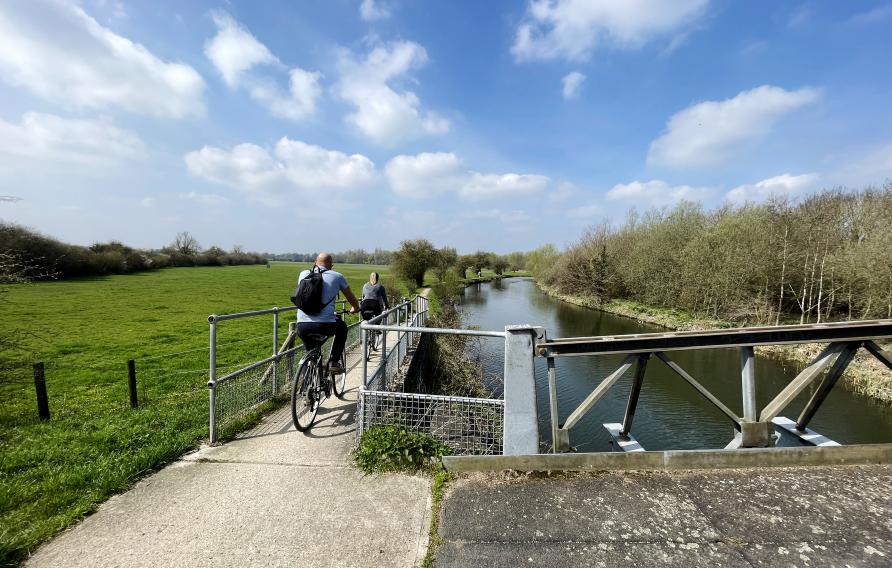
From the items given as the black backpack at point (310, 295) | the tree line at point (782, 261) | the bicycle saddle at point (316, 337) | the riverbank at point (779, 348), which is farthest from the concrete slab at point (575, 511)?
the tree line at point (782, 261)

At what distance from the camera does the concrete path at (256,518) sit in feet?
7.66

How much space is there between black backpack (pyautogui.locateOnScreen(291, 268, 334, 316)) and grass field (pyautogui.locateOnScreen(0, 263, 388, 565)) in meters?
1.85

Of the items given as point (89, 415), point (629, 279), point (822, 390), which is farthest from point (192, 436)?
point (629, 279)

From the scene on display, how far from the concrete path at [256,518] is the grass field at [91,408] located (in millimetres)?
312

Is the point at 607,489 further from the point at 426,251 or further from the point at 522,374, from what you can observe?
the point at 426,251

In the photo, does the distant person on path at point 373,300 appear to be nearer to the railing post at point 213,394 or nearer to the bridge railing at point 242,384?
the bridge railing at point 242,384

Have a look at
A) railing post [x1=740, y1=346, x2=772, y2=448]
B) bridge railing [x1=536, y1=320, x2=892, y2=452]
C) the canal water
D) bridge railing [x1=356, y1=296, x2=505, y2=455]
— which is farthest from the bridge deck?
the canal water

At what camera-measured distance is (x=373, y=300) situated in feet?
25.1

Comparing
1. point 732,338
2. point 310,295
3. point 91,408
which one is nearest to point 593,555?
point 732,338

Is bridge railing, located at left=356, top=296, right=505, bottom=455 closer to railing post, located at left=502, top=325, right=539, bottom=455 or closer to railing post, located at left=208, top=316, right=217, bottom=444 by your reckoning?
railing post, located at left=502, top=325, right=539, bottom=455

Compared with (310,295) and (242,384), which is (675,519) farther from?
(242,384)

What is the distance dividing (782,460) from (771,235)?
2070cm

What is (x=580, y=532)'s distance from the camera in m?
2.32

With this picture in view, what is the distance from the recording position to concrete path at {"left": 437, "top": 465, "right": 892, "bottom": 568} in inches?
82.9
